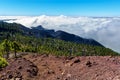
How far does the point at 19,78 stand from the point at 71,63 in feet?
58.8

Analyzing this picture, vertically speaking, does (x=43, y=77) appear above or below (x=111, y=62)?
below

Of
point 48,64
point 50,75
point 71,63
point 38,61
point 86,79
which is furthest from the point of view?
point 38,61

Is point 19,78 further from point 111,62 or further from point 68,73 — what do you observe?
point 111,62

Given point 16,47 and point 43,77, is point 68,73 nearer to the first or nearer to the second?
point 43,77

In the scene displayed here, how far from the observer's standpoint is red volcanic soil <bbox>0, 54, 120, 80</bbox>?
66.1m

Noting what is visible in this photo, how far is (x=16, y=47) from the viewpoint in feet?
444

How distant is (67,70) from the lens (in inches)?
3014

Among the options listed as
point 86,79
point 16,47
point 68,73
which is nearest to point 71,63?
point 68,73

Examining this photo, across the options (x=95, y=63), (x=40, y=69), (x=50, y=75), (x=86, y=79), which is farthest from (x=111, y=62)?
(x=40, y=69)

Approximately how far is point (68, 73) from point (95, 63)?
784cm

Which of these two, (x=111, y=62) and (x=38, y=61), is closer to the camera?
(x=111, y=62)

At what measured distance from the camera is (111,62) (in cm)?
7306

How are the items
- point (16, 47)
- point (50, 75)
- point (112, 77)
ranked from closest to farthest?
point (112, 77) → point (50, 75) → point (16, 47)

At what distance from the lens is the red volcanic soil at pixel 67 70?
66.1 metres
